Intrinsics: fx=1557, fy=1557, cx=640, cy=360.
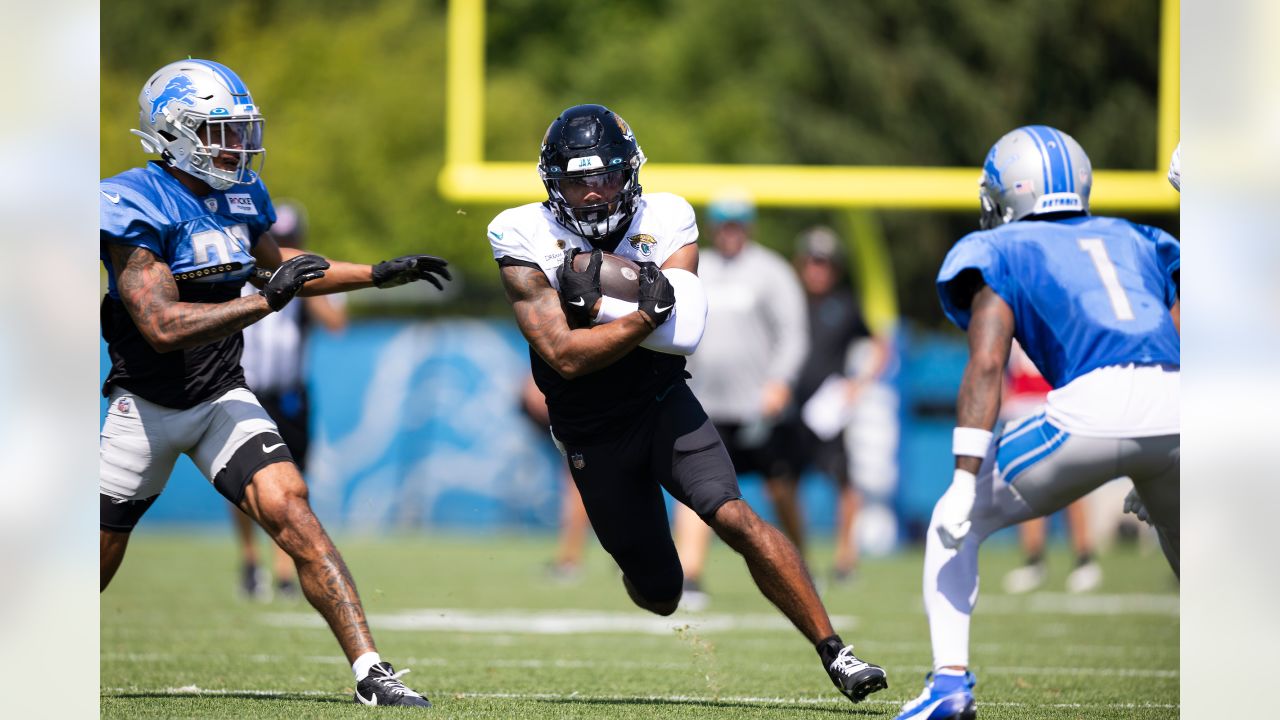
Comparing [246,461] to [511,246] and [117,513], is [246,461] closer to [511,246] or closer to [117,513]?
[117,513]

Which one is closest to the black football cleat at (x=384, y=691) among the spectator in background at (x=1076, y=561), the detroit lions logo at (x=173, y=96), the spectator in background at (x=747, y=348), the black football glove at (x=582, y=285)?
the black football glove at (x=582, y=285)

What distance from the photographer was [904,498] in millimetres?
13430

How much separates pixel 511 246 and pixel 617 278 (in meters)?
0.33

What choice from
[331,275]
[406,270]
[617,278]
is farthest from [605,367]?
[331,275]

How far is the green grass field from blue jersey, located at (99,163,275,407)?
92cm

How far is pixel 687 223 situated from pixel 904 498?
30.3 ft

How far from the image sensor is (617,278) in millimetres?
4293

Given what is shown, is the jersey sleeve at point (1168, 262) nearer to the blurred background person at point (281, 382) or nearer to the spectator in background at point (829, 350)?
the blurred background person at point (281, 382)

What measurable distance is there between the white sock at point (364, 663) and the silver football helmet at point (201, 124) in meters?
1.46

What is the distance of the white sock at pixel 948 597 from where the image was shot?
3.97 meters

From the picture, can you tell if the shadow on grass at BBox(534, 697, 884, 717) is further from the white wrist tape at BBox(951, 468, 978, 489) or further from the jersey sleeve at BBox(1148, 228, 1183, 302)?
the jersey sleeve at BBox(1148, 228, 1183, 302)

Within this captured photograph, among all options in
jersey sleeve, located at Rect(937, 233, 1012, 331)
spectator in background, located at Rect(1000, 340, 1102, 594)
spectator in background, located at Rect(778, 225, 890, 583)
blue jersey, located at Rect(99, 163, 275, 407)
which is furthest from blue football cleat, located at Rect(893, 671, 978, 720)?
spectator in background, located at Rect(778, 225, 890, 583)

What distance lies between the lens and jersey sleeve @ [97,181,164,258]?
430cm
